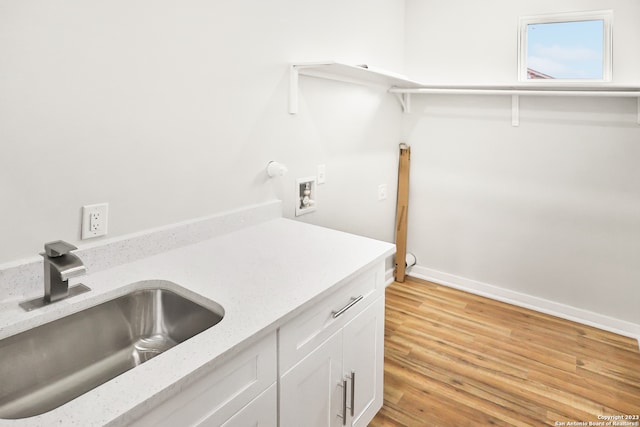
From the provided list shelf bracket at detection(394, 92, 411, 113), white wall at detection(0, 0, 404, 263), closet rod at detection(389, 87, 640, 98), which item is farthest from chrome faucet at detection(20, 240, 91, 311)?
shelf bracket at detection(394, 92, 411, 113)

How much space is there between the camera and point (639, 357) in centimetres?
234

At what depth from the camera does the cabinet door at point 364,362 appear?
4.96 ft

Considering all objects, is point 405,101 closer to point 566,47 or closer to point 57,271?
point 566,47

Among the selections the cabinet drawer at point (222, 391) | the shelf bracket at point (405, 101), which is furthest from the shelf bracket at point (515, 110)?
the cabinet drawer at point (222, 391)

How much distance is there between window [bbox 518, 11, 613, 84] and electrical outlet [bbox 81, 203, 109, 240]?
8.62ft

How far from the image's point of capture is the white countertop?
2.57 ft

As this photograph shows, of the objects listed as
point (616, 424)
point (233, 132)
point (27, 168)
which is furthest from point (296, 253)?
point (616, 424)

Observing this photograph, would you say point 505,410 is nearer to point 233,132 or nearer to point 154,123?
point 233,132

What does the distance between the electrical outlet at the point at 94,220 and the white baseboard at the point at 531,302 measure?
258 centimetres

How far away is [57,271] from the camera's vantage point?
1.12 m

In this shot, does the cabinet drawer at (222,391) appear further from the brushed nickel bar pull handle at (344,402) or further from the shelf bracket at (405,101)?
the shelf bracket at (405,101)

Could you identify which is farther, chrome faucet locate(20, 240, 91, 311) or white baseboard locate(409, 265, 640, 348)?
white baseboard locate(409, 265, 640, 348)

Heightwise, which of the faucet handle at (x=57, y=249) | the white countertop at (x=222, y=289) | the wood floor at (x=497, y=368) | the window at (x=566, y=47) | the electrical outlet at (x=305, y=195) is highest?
the window at (x=566, y=47)

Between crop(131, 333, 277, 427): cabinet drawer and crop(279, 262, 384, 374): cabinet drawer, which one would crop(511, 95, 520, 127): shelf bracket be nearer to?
crop(279, 262, 384, 374): cabinet drawer
